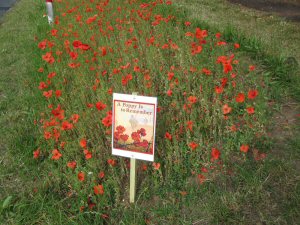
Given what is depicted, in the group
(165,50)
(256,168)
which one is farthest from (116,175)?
(165,50)

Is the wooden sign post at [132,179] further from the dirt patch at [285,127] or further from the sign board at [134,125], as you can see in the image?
the dirt patch at [285,127]

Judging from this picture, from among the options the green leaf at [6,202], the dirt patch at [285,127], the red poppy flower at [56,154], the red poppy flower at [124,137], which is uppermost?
the red poppy flower at [124,137]

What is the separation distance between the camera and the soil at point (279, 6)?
586 centimetres

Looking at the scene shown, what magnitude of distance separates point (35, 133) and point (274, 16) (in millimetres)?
4532

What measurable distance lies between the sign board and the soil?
14.8 feet

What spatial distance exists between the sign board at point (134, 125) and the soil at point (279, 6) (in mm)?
4510

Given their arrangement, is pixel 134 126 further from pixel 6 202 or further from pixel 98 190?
pixel 6 202

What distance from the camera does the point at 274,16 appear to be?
5793mm

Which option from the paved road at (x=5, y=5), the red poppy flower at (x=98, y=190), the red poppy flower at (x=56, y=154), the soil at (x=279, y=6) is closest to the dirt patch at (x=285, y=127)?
the red poppy flower at (x=98, y=190)

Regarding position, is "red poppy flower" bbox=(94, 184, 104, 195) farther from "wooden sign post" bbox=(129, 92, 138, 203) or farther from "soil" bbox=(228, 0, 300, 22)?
"soil" bbox=(228, 0, 300, 22)

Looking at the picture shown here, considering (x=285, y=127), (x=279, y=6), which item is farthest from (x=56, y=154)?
(x=279, y=6)

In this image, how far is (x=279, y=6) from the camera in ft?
20.9

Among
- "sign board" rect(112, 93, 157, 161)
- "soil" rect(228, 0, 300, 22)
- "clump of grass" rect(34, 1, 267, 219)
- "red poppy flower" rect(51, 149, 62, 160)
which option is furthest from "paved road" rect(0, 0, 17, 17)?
"sign board" rect(112, 93, 157, 161)

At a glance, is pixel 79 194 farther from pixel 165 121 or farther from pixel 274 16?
pixel 274 16
